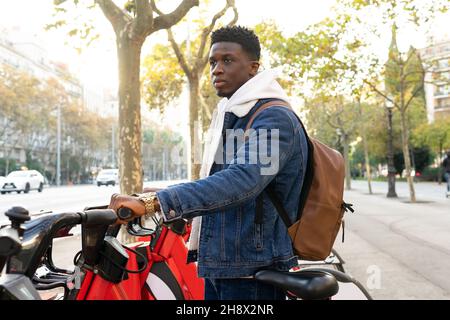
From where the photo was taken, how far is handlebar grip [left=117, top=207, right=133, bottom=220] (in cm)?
150

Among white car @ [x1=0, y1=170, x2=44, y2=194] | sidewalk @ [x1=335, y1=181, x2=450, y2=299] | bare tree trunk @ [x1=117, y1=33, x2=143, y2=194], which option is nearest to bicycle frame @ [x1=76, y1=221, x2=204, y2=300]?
sidewalk @ [x1=335, y1=181, x2=450, y2=299]

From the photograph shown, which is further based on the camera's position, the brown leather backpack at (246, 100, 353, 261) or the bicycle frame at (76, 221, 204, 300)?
the bicycle frame at (76, 221, 204, 300)

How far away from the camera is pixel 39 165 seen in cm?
5412

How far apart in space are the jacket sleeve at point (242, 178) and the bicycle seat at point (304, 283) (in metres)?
0.29

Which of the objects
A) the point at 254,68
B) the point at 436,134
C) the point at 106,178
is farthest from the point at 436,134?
the point at 254,68

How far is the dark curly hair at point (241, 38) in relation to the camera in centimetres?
195

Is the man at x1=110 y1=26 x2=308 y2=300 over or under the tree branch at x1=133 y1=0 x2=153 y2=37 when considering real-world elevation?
under

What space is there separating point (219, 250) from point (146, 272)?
1434mm

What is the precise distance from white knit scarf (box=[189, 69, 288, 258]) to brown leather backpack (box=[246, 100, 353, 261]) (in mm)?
45

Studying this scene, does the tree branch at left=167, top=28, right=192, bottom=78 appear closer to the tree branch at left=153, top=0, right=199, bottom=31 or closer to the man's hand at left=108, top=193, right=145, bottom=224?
the tree branch at left=153, top=0, right=199, bottom=31

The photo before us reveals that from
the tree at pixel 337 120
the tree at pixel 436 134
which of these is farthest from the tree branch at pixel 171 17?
the tree at pixel 436 134

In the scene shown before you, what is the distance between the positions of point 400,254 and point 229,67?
6.43 metres

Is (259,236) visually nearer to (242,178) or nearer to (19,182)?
(242,178)
